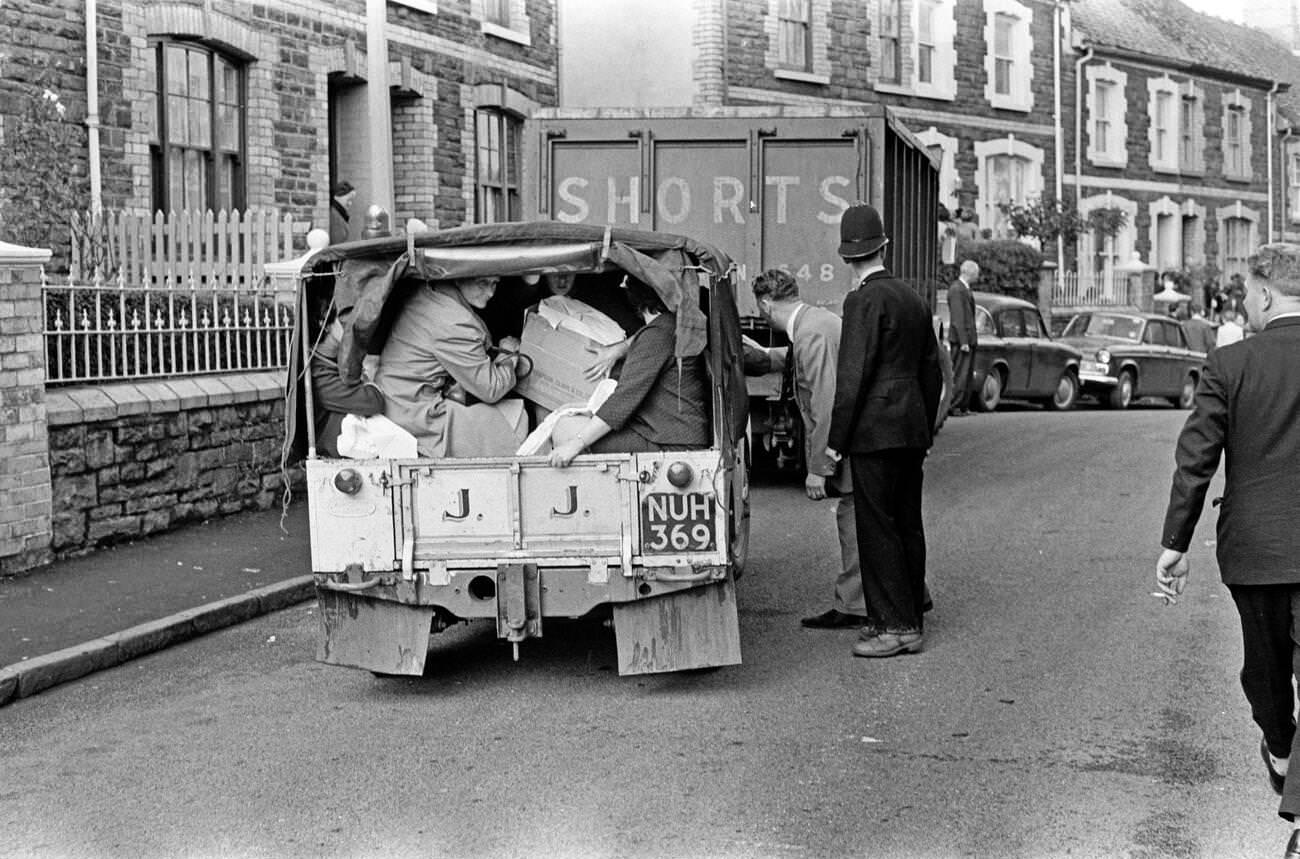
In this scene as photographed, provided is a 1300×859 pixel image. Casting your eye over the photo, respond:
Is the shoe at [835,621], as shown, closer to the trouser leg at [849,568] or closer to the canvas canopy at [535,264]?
the trouser leg at [849,568]

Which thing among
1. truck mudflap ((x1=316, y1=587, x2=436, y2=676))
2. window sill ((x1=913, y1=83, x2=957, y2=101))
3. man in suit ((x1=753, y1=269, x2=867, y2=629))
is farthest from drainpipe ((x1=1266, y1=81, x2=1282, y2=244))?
truck mudflap ((x1=316, y1=587, x2=436, y2=676))

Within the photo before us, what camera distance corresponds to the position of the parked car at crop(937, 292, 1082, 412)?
25047 mm

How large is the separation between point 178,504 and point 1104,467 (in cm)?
903

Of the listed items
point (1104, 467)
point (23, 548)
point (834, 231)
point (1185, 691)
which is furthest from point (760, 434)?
point (1185, 691)

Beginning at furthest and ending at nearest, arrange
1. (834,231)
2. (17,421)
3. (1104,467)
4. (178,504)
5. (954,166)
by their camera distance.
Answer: (954,166) < (1104,467) < (834,231) < (178,504) < (17,421)

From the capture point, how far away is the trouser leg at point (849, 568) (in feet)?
30.2

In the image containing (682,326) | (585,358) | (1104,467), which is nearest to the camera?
(682,326)

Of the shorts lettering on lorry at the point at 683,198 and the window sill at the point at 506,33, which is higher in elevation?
the window sill at the point at 506,33

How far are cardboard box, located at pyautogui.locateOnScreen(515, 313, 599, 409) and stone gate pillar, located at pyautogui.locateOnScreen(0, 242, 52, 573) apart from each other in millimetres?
3861

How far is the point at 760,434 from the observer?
49.3 feet

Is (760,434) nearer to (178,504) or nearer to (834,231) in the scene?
(834,231)

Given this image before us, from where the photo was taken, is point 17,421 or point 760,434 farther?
point 760,434

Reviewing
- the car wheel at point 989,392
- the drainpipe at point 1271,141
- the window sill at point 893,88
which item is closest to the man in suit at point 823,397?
the car wheel at point 989,392

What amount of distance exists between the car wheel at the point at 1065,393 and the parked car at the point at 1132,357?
22.4 inches
